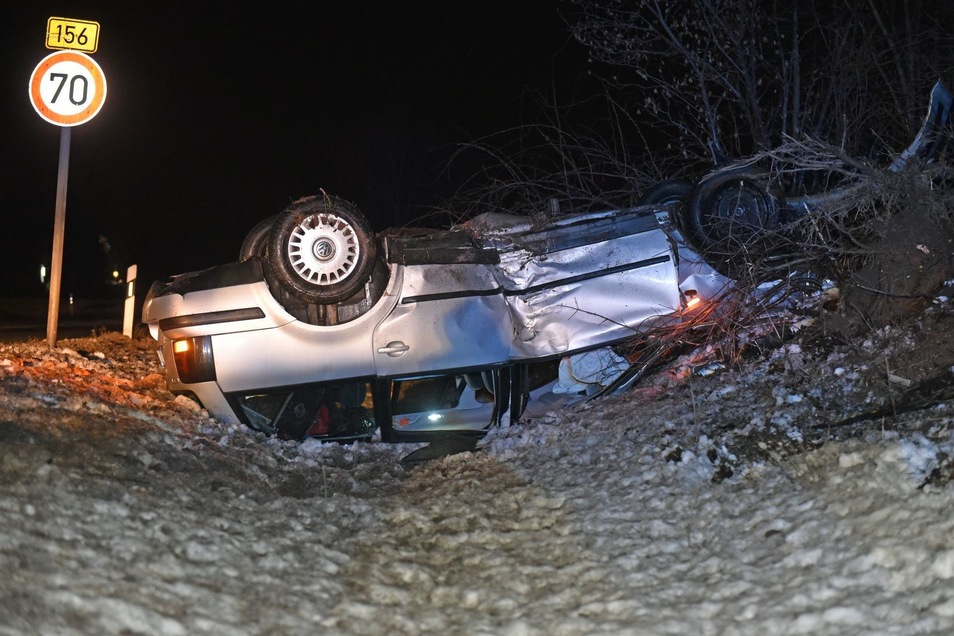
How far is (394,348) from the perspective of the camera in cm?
605

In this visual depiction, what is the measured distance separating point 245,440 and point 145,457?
98 cm

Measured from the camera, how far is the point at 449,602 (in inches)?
148

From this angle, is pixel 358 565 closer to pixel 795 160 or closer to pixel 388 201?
pixel 795 160

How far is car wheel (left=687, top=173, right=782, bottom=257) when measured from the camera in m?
6.67

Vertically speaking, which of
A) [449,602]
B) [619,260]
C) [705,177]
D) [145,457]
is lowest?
[449,602]

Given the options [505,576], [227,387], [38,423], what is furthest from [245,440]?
[505,576]

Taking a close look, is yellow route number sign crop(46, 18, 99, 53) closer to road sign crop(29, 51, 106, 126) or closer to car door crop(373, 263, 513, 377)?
road sign crop(29, 51, 106, 126)

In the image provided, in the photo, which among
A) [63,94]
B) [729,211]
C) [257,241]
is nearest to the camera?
[257,241]

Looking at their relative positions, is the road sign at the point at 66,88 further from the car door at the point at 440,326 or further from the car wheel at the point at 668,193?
the car wheel at the point at 668,193

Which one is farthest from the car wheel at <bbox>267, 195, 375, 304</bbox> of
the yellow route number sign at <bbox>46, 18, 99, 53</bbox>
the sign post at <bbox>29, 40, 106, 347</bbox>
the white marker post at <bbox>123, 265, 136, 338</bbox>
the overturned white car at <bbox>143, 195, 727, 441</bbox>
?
the white marker post at <bbox>123, 265, 136, 338</bbox>

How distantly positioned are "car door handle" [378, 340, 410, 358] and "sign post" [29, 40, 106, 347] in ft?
14.0

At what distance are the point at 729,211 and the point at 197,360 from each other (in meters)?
4.02

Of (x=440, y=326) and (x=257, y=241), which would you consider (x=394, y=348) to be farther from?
(x=257, y=241)

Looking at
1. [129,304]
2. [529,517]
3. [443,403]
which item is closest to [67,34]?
[129,304]
